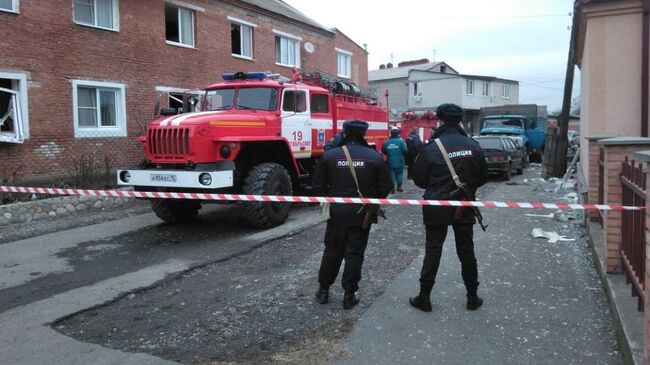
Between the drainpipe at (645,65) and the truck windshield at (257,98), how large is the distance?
616 cm

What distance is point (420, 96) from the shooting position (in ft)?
146

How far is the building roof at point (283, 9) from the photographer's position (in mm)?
19295

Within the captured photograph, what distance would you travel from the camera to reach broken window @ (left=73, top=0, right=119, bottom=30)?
518 inches

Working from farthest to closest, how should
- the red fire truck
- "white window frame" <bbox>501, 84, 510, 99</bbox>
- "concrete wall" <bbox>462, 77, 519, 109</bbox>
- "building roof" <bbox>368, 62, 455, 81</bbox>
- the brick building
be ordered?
"white window frame" <bbox>501, 84, 510, 99</bbox>, "building roof" <bbox>368, 62, 455, 81</bbox>, "concrete wall" <bbox>462, 77, 519, 109</bbox>, the brick building, the red fire truck

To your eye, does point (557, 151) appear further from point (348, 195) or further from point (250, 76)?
point (348, 195)

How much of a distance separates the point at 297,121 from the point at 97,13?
23.8ft

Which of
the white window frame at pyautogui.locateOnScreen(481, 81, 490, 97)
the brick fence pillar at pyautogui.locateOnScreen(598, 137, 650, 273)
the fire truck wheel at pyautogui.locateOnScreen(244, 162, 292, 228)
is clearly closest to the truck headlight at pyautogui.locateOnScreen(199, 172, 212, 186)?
the fire truck wheel at pyautogui.locateOnScreen(244, 162, 292, 228)

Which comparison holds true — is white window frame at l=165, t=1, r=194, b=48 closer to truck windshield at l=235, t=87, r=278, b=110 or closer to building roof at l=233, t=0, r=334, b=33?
building roof at l=233, t=0, r=334, b=33

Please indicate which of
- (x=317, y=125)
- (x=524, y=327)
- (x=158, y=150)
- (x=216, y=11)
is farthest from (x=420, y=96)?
(x=524, y=327)

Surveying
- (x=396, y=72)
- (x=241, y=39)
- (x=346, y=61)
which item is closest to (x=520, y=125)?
(x=346, y=61)

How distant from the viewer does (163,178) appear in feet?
25.5

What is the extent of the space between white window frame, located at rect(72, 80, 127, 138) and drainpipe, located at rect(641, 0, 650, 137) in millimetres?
11692

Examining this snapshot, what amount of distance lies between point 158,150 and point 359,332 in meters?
5.00

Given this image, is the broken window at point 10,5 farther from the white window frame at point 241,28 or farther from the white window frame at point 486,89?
the white window frame at point 486,89
